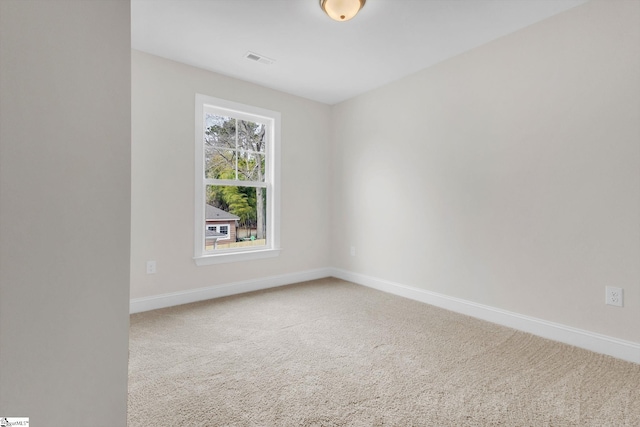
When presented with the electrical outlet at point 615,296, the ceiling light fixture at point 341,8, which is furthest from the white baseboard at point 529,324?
the ceiling light fixture at point 341,8

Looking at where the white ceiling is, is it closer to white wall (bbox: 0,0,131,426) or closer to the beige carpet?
white wall (bbox: 0,0,131,426)

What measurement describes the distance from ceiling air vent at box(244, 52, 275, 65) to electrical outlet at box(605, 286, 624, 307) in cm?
333

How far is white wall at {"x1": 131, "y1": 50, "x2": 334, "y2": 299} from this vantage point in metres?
2.89

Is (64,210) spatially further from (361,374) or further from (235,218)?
(235,218)

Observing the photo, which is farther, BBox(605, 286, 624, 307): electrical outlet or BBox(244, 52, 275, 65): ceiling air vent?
BBox(244, 52, 275, 65): ceiling air vent

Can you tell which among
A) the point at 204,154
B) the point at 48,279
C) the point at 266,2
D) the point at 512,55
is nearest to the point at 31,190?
the point at 48,279

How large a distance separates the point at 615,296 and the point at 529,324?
0.60m

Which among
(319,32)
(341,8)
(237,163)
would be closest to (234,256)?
(237,163)

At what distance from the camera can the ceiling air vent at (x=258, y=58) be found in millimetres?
2947

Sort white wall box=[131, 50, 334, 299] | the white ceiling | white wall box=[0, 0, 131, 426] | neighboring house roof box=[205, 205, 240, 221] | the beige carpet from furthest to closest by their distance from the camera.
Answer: neighboring house roof box=[205, 205, 240, 221] → white wall box=[131, 50, 334, 299] → the white ceiling → the beige carpet → white wall box=[0, 0, 131, 426]

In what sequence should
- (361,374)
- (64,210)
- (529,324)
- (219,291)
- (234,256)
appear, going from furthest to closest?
(234,256) → (219,291) → (529,324) → (361,374) → (64,210)

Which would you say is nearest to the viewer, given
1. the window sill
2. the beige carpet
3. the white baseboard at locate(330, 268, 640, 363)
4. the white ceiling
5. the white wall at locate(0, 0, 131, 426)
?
the white wall at locate(0, 0, 131, 426)

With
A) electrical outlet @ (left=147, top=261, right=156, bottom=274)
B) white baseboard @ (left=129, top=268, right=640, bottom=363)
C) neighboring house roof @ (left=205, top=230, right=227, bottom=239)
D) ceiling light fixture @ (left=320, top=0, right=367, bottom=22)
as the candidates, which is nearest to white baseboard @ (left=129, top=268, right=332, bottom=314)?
white baseboard @ (left=129, top=268, right=640, bottom=363)

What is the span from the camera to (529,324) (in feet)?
8.20
